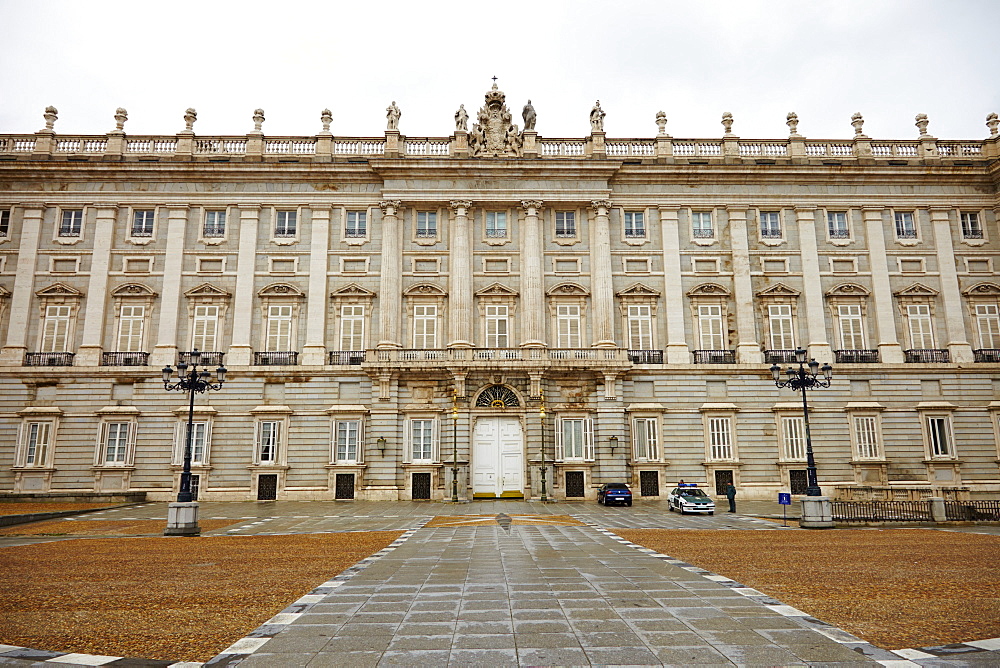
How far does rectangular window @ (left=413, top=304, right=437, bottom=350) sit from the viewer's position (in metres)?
33.8

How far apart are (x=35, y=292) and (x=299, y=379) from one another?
569 inches

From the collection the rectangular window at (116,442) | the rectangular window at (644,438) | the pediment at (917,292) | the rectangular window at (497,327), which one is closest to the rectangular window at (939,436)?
the pediment at (917,292)

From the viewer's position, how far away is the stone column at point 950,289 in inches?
1340

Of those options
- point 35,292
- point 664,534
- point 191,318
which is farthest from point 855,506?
point 35,292

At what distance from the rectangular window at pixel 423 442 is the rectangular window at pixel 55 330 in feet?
59.5

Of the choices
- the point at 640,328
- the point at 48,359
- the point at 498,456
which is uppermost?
the point at 640,328

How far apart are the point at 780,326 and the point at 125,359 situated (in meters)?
33.7

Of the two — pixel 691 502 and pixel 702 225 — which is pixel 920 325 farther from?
pixel 691 502

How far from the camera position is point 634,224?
3556 cm

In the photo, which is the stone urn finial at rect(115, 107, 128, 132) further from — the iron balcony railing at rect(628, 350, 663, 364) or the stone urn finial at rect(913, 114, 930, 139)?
the stone urn finial at rect(913, 114, 930, 139)

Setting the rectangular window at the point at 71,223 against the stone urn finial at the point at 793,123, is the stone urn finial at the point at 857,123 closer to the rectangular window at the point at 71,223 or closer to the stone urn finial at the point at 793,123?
the stone urn finial at the point at 793,123

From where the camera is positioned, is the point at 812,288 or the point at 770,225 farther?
the point at 770,225

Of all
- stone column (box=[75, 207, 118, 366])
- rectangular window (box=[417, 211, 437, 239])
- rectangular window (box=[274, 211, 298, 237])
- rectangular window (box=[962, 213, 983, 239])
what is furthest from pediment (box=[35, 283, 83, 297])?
rectangular window (box=[962, 213, 983, 239])

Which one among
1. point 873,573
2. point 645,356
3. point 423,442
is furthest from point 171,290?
point 873,573
